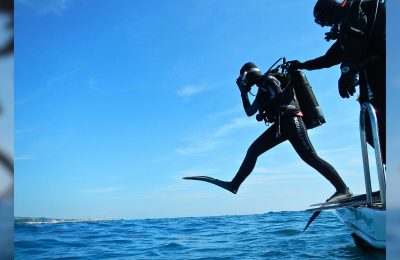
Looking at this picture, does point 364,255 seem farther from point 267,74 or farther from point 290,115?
point 267,74

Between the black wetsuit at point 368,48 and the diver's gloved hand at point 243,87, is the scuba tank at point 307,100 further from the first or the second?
the black wetsuit at point 368,48

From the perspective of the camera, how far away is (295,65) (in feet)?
14.5

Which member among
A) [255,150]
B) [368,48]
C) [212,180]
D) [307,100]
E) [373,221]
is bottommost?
[373,221]

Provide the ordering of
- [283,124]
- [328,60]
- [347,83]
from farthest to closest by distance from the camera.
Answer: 1. [283,124]
2. [328,60]
3. [347,83]

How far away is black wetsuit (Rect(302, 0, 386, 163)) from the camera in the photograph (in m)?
3.11

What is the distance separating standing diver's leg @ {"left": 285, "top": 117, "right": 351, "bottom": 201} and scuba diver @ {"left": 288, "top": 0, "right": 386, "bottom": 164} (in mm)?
728

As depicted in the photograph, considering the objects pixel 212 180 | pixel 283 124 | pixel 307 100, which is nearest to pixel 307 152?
pixel 283 124

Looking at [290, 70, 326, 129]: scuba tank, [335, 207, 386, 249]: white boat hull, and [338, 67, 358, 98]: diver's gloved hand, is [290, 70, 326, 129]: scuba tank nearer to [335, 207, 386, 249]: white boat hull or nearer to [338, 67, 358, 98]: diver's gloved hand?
[338, 67, 358, 98]: diver's gloved hand

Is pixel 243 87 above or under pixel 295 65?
under

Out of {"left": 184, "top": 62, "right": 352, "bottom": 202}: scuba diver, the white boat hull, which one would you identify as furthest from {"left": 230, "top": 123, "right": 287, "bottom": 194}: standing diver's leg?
the white boat hull

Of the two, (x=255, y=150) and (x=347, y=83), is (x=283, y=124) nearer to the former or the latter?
(x=255, y=150)

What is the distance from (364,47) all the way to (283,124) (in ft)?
4.78

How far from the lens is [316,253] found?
4.15m

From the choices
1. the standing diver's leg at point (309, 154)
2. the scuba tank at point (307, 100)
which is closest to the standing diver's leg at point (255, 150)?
the standing diver's leg at point (309, 154)
